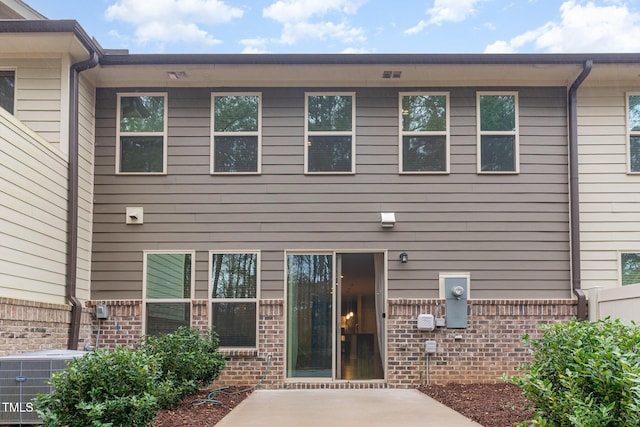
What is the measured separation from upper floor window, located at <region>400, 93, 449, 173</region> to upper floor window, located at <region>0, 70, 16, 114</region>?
17.0 ft

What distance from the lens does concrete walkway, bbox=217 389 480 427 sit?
20.6 ft

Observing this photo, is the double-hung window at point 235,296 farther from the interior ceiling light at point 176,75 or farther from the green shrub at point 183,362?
the interior ceiling light at point 176,75

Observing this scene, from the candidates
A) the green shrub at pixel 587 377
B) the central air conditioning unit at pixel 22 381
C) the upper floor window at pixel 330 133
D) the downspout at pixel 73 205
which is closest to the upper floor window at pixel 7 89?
the downspout at pixel 73 205

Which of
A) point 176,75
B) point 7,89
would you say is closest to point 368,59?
point 176,75

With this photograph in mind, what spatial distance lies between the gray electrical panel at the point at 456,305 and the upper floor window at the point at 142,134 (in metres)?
4.27

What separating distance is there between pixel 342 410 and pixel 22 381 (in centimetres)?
314

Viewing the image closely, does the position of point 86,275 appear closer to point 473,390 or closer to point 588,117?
point 473,390

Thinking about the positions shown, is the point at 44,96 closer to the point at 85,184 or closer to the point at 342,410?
the point at 85,184

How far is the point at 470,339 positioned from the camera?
29.6 feet

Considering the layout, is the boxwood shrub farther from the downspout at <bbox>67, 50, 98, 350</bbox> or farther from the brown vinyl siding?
the brown vinyl siding

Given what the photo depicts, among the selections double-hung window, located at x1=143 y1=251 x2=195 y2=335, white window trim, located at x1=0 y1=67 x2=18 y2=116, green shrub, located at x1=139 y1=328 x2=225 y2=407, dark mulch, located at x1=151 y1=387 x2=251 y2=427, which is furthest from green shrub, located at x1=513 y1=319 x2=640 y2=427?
white window trim, located at x1=0 y1=67 x2=18 y2=116

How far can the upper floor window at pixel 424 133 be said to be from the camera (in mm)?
9344

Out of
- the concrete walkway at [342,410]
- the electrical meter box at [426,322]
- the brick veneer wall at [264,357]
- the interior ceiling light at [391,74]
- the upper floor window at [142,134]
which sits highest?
the interior ceiling light at [391,74]

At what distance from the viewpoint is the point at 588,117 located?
939 cm
